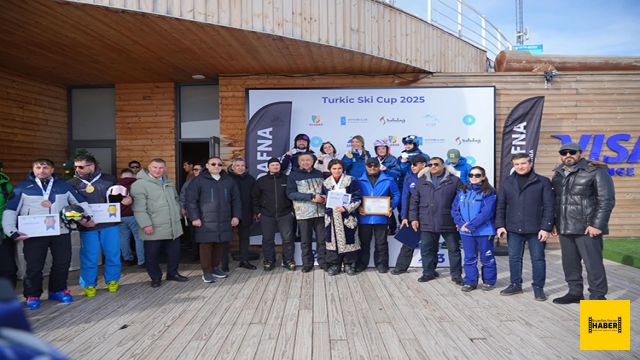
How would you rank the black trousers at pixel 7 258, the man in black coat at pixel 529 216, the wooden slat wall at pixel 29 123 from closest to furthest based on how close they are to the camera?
the man in black coat at pixel 529 216 < the black trousers at pixel 7 258 < the wooden slat wall at pixel 29 123

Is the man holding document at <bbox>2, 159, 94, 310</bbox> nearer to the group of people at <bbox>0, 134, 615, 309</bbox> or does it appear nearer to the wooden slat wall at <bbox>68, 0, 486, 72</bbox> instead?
the group of people at <bbox>0, 134, 615, 309</bbox>

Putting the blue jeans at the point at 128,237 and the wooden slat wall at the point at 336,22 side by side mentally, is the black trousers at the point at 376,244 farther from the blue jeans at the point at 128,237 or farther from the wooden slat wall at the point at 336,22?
the blue jeans at the point at 128,237

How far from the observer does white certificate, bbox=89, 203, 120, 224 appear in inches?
187

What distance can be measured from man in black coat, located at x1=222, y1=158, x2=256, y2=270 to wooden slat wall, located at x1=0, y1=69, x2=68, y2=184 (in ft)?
14.8

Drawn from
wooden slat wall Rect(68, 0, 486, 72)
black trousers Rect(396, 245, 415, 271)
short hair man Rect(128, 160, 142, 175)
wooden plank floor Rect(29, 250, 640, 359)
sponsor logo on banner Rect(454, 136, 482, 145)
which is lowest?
wooden plank floor Rect(29, 250, 640, 359)

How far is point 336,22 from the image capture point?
18.7ft

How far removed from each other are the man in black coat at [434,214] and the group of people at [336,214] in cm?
1

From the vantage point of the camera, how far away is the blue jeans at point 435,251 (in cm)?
522

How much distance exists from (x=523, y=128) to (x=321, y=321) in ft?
18.2

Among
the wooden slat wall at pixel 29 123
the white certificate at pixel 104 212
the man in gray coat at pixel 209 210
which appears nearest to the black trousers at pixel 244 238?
the man in gray coat at pixel 209 210

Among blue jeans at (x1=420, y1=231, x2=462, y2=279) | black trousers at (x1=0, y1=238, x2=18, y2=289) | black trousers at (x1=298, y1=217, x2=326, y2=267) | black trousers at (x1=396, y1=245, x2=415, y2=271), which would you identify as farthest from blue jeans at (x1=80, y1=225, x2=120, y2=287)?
blue jeans at (x1=420, y1=231, x2=462, y2=279)

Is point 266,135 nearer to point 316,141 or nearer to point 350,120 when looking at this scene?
point 316,141

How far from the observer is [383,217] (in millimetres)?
5660

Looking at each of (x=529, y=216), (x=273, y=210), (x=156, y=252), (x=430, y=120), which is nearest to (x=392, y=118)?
(x=430, y=120)
